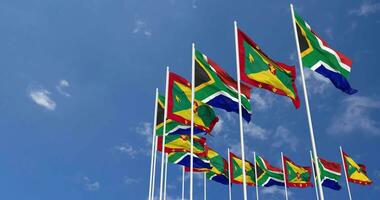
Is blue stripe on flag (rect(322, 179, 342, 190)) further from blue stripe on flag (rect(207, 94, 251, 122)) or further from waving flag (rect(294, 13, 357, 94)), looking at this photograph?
waving flag (rect(294, 13, 357, 94))

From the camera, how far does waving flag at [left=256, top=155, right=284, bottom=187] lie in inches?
1430

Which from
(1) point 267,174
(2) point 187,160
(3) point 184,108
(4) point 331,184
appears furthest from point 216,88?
(4) point 331,184

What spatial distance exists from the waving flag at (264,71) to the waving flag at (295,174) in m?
21.6

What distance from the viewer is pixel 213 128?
67.5ft

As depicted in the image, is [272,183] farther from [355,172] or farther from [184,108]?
[184,108]

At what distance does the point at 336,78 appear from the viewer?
53.2 feet

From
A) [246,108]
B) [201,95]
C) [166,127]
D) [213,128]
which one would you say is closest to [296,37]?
[246,108]

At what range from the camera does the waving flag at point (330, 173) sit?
37.0 m

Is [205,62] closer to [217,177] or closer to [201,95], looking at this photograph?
[201,95]

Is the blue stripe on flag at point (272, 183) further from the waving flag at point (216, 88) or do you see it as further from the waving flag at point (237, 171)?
the waving flag at point (216, 88)

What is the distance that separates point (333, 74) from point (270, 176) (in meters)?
22.8

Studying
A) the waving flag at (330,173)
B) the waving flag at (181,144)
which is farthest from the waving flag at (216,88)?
the waving flag at (330,173)

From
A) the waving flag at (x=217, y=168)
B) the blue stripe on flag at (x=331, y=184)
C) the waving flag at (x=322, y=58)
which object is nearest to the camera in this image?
the waving flag at (x=322, y=58)

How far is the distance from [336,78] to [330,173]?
2363cm
